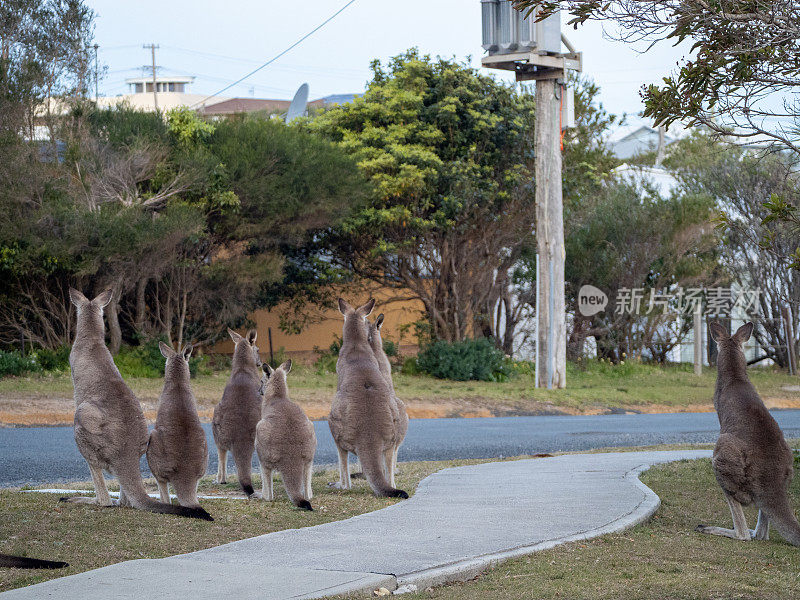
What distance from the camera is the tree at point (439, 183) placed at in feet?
82.5

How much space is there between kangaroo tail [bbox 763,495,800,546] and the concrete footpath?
0.98 m

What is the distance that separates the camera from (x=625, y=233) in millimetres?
29547

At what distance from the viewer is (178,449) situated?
7.76m

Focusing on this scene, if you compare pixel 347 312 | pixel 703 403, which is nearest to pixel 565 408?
pixel 703 403

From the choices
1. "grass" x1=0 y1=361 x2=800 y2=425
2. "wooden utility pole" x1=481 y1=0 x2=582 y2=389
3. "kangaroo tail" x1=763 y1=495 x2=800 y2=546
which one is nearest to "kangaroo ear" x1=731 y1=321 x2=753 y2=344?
"kangaroo tail" x1=763 y1=495 x2=800 y2=546

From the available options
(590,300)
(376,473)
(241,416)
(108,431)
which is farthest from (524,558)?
(590,300)

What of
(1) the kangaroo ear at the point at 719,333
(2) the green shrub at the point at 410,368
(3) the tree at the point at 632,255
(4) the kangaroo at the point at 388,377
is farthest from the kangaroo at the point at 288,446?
(3) the tree at the point at 632,255

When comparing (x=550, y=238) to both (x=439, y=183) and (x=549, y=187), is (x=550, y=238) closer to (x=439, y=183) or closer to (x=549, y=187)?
(x=549, y=187)

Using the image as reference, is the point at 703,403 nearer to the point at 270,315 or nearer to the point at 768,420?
the point at 270,315

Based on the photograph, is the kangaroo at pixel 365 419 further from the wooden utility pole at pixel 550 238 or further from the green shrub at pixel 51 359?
the wooden utility pole at pixel 550 238

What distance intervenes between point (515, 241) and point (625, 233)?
13.6ft

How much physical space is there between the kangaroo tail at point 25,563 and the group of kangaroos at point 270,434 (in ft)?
5.26

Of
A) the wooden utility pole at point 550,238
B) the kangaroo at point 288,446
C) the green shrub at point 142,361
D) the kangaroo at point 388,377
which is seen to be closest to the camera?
the kangaroo at point 288,446

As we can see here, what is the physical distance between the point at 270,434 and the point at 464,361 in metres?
16.7
